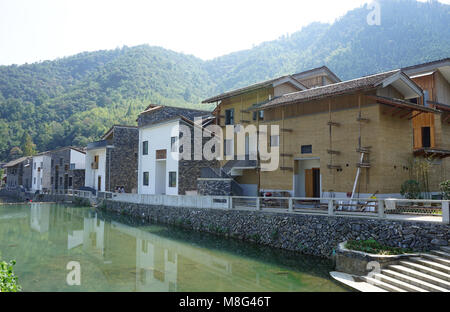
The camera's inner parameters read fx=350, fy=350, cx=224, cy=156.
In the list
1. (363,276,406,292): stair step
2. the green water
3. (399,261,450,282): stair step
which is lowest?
the green water

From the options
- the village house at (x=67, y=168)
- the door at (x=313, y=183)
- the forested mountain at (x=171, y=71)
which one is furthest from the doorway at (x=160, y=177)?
the forested mountain at (x=171, y=71)

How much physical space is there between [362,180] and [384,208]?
12.4ft

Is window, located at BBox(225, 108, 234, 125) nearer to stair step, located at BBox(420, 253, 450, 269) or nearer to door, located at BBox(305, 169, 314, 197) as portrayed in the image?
door, located at BBox(305, 169, 314, 197)

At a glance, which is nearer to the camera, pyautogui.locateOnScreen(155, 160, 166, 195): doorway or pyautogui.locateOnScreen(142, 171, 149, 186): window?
pyautogui.locateOnScreen(155, 160, 166, 195): doorway

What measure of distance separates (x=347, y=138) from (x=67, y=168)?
39296mm

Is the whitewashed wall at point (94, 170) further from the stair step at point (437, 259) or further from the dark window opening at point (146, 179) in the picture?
the stair step at point (437, 259)

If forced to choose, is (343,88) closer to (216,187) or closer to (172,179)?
(216,187)

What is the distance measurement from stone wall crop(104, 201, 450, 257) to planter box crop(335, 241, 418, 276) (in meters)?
1.05

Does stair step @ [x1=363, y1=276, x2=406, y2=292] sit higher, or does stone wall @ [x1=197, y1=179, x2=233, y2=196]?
stone wall @ [x1=197, y1=179, x2=233, y2=196]

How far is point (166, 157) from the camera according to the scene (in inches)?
1070

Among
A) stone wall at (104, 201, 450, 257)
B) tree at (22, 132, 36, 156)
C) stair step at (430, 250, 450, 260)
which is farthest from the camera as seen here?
tree at (22, 132, 36, 156)

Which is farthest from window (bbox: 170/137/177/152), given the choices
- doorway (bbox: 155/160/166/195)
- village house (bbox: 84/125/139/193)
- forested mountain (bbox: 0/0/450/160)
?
forested mountain (bbox: 0/0/450/160)

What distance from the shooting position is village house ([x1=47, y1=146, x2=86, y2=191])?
4322cm

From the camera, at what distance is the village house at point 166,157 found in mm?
26031
